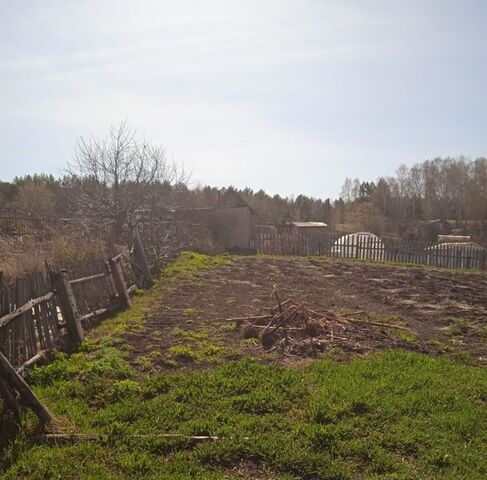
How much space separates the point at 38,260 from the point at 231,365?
16.6 ft

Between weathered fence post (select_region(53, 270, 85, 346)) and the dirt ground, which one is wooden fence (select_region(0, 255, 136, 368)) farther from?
the dirt ground

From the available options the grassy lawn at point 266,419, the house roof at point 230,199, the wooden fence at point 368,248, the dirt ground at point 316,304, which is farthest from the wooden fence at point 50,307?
the house roof at point 230,199

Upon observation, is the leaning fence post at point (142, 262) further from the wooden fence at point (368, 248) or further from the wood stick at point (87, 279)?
the wooden fence at point (368, 248)

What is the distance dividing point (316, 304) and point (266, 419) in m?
6.13

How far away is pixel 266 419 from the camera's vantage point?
433 cm

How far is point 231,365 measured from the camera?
5.85m

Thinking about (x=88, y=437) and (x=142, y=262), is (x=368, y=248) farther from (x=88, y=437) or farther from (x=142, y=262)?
(x=88, y=437)

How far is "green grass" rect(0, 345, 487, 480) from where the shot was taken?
140 inches

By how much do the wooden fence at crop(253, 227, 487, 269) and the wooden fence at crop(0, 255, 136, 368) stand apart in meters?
16.4

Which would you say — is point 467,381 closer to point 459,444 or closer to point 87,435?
point 459,444

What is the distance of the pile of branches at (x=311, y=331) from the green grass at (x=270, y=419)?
0.78 metres

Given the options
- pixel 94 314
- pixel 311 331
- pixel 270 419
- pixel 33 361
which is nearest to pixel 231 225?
pixel 94 314

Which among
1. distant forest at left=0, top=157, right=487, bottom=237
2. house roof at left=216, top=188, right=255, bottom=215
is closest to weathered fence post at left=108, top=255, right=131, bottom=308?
house roof at left=216, top=188, right=255, bottom=215

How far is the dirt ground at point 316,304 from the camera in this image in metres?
6.92
